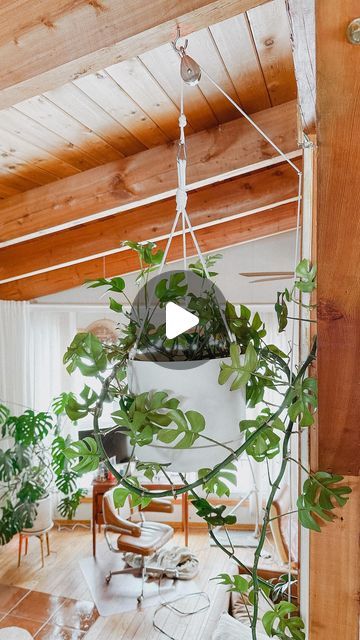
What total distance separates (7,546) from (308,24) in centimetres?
608

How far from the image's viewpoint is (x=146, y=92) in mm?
2010

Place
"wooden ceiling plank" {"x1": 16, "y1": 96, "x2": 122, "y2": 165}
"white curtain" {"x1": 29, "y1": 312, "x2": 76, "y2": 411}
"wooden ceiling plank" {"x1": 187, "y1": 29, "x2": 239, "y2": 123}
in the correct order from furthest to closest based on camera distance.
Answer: "white curtain" {"x1": 29, "y1": 312, "x2": 76, "y2": 411}
"wooden ceiling plank" {"x1": 16, "y1": 96, "x2": 122, "y2": 165}
"wooden ceiling plank" {"x1": 187, "y1": 29, "x2": 239, "y2": 123}

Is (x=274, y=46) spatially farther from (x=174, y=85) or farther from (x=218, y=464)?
(x=218, y=464)

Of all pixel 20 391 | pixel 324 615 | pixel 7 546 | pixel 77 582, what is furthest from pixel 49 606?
pixel 324 615

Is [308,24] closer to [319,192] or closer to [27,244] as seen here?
[319,192]

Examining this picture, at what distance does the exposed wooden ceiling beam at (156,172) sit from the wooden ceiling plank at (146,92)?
0.27m

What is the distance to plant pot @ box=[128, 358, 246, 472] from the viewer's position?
2.95 feet

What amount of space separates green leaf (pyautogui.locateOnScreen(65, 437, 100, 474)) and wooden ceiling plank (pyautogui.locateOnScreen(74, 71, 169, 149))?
1.37 metres

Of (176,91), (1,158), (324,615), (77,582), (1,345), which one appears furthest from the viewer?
(1,345)

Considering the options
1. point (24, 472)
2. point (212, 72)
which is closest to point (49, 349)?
point (24, 472)

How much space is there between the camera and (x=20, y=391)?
19.2ft

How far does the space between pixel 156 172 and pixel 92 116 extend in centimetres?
66

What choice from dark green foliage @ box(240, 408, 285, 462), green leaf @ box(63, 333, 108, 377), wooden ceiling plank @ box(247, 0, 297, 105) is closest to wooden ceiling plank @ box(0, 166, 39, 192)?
wooden ceiling plank @ box(247, 0, 297, 105)

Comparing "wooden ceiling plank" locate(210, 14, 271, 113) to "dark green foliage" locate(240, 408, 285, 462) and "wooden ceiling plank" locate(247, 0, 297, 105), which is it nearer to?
"wooden ceiling plank" locate(247, 0, 297, 105)
